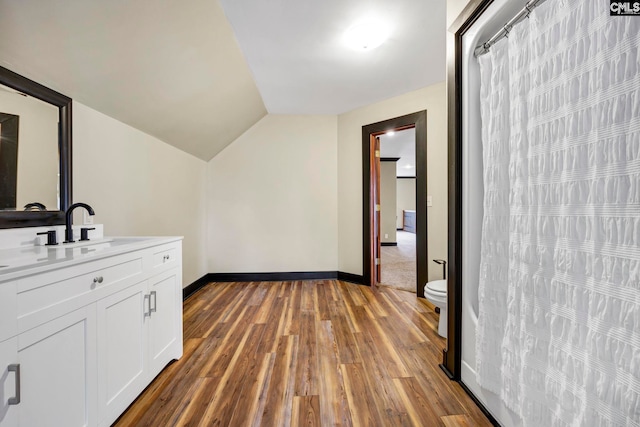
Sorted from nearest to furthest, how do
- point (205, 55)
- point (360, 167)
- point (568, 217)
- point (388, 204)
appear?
point (568, 217) → point (205, 55) → point (360, 167) → point (388, 204)

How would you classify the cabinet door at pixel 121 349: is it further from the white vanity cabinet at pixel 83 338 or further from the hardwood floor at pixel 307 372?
the hardwood floor at pixel 307 372

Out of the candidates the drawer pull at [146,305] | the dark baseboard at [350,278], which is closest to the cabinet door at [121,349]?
the drawer pull at [146,305]

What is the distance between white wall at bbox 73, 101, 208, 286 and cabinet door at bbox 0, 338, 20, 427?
1208 millimetres

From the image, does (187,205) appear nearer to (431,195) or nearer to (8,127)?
(8,127)

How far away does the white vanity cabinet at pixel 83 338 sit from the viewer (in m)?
0.82

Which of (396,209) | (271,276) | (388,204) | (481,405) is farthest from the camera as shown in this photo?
(396,209)

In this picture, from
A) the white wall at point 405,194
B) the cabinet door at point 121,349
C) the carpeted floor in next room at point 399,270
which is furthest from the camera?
the white wall at point 405,194

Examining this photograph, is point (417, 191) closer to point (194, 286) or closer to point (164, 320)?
point (164, 320)

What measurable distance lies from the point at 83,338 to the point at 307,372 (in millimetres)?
1197

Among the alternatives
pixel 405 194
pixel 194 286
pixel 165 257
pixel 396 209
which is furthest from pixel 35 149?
pixel 405 194

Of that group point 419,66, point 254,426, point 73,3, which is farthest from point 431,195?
point 73,3

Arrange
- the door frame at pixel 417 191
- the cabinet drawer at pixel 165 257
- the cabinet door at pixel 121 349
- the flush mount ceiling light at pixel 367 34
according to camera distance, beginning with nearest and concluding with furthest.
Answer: the cabinet door at pixel 121 349, the cabinet drawer at pixel 165 257, the flush mount ceiling light at pixel 367 34, the door frame at pixel 417 191

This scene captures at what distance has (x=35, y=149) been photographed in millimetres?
1434

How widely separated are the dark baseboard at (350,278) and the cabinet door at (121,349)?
2692 millimetres
